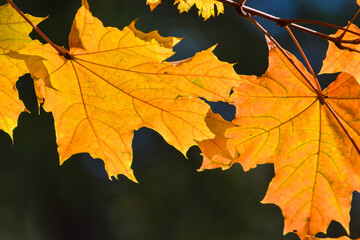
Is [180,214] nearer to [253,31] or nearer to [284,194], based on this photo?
[253,31]

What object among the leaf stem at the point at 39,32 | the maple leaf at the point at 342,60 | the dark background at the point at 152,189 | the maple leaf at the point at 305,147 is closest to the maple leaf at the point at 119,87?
the leaf stem at the point at 39,32

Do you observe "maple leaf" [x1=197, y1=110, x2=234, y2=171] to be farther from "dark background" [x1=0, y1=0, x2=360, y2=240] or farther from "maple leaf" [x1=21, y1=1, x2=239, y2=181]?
"dark background" [x1=0, y1=0, x2=360, y2=240]

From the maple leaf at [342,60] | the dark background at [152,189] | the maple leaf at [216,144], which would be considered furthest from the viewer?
the dark background at [152,189]

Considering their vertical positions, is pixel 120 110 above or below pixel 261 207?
below

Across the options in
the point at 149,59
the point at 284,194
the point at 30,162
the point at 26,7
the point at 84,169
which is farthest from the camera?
the point at 84,169

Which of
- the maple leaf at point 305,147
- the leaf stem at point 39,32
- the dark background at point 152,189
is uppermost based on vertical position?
the dark background at point 152,189

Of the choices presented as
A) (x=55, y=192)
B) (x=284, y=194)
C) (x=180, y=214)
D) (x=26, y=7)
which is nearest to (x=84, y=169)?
(x=55, y=192)

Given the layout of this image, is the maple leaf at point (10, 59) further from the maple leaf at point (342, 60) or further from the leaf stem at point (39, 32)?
the maple leaf at point (342, 60)

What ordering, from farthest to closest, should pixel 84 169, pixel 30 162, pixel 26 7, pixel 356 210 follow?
pixel 356 210
pixel 84 169
pixel 30 162
pixel 26 7
